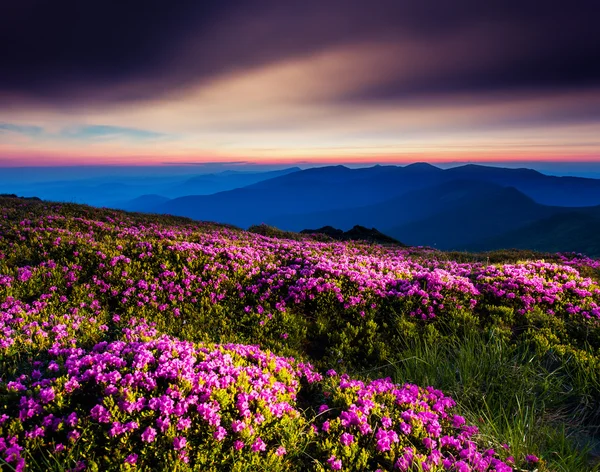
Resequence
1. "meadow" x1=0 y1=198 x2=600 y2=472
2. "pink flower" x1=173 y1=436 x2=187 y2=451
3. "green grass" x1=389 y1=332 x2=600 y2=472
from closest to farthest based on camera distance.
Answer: "pink flower" x1=173 y1=436 x2=187 y2=451
"meadow" x1=0 y1=198 x2=600 y2=472
"green grass" x1=389 y1=332 x2=600 y2=472

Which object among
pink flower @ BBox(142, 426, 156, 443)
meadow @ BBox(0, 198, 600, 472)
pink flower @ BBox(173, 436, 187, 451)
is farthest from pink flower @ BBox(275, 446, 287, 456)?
pink flower @ BBox(142, 426, 156, 443)

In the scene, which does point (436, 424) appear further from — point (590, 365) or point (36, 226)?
point (36, 226)

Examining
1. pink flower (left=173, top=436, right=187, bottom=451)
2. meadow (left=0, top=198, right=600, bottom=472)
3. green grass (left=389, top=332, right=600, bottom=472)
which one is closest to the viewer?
pink flower (left=173, top=436, right=187, bottom=451)

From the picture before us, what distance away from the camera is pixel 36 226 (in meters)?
14.4

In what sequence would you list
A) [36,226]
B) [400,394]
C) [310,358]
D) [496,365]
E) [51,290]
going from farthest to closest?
[36,226] → [51,290] → [310,358] → [496,365] → [400,394]

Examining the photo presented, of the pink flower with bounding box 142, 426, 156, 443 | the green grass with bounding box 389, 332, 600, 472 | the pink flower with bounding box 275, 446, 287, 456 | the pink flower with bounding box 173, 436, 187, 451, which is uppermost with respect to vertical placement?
the pink flower with bounding box 142, 426, 156, 443

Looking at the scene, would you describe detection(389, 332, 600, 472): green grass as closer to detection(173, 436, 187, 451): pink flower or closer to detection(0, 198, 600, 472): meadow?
detection(0, 198, 600, 472): meadow

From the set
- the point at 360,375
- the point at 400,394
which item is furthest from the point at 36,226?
the point at 400,394

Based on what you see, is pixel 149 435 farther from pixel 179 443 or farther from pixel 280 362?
pixel 280 362

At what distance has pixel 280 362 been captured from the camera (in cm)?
685

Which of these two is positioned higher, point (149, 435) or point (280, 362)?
point (149, 435)

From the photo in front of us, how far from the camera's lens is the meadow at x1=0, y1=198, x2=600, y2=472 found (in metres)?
4.65

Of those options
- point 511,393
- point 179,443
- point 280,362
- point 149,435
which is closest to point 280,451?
point 179,443

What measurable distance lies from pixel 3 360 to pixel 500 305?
468 inches
